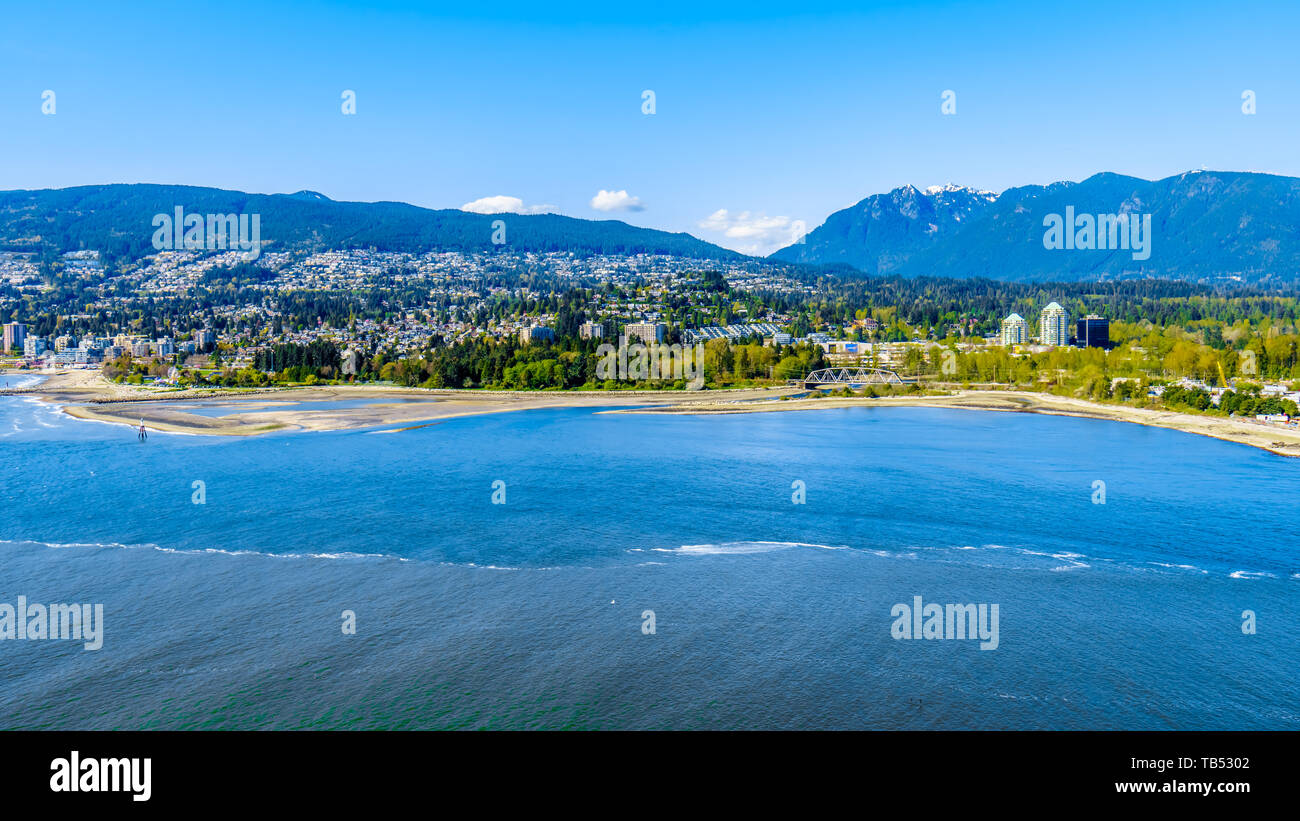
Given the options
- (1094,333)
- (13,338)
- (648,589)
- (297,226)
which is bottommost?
(648,589)

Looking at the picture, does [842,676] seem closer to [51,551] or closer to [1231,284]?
[51,551]

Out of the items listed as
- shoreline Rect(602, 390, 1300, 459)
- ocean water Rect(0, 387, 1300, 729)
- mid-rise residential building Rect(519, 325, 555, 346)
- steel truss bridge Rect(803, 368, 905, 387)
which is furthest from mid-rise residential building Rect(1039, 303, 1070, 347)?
ocean water Rect(0, 387, 1300, 729)

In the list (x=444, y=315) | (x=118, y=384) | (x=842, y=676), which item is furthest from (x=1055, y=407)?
(x=444, y=315)

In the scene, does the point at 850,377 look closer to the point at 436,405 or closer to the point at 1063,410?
the point at 1063,410

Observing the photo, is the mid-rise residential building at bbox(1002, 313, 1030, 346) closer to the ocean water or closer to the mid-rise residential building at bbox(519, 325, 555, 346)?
the mid-rise residential building at bbox(519, 325, 555, 346)

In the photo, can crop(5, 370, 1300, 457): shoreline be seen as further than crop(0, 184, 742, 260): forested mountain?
No

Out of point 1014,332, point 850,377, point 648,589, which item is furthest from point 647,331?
point 648,589
